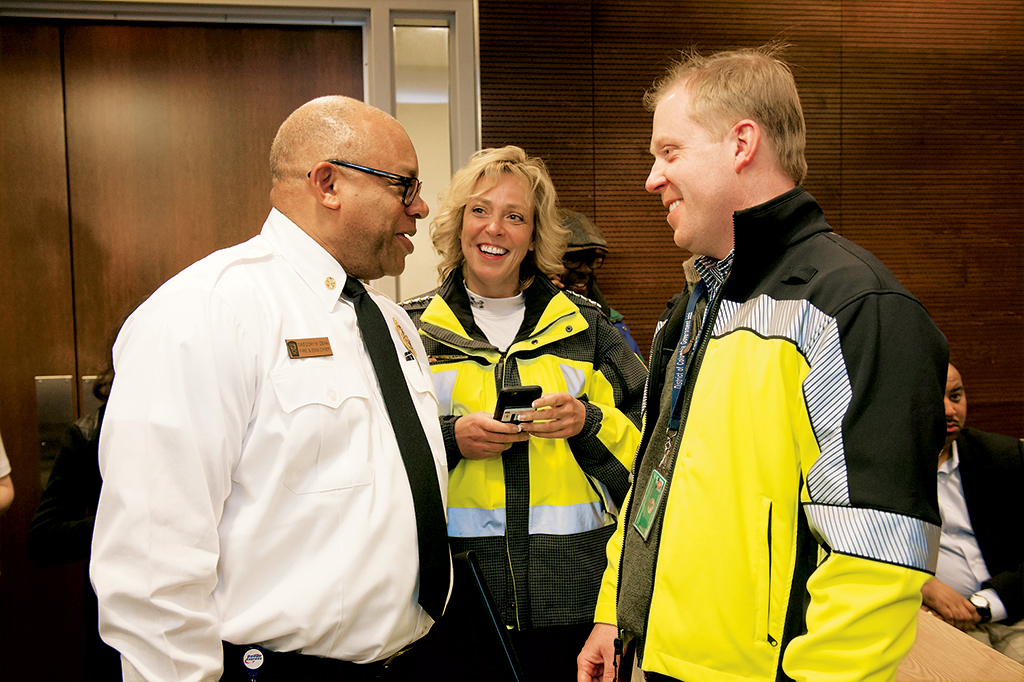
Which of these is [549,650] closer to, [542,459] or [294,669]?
[542,459]

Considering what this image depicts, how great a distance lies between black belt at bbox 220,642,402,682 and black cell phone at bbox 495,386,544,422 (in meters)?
0.74

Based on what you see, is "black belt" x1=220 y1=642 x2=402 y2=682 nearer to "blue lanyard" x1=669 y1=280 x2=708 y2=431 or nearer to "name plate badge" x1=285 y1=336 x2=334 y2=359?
"name plate badge" x1=285 y1=336 x2=334 y2=359

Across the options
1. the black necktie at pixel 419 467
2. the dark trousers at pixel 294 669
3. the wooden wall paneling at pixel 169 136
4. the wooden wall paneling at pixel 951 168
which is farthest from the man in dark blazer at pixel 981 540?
the wooden wall paneling at pixel 169 136

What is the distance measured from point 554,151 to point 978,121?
7.39ft

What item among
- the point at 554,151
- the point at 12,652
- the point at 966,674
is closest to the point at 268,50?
the point at 554,151

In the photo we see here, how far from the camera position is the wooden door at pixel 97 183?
296 cm

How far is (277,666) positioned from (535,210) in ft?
5.14

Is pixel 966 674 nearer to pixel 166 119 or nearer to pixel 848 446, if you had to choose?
pixel 848 446

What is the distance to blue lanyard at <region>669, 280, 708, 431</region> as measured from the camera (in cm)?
126

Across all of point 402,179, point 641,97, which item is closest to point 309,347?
point 402,179

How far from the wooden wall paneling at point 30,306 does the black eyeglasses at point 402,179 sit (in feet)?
7.21

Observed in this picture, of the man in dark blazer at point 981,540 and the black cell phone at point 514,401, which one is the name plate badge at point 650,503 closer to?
the black cell phone at point 514,401

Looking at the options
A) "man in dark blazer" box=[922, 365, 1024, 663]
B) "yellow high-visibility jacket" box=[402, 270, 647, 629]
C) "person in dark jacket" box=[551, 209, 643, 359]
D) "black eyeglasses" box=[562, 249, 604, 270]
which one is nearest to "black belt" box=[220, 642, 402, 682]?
"yellow high-visibility jacket" box=[402, 270, 647, 629]

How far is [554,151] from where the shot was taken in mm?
3168
